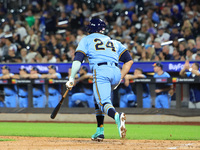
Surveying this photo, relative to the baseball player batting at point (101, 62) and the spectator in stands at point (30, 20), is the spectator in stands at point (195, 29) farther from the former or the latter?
the baseball player batting at point (101, 62)

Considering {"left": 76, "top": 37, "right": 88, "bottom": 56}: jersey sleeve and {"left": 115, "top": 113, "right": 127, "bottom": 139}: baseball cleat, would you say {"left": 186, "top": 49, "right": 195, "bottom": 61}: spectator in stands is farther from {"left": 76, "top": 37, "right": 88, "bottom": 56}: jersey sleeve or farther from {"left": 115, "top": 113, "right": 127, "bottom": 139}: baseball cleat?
{"left": 115, "top": 113, "right": 127, "bottom": 139}: baseball cleat

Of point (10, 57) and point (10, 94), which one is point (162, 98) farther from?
point (10, 57)

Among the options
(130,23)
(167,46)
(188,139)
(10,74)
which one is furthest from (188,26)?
(188,139)

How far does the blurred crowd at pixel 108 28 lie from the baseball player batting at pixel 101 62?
20.1 feet

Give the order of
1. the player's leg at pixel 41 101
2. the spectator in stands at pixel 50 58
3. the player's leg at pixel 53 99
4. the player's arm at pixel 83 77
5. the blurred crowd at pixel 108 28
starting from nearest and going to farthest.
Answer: the player's arm at pixel 83 77 → the player's leg at pixel 53 99 → the player's leg at pixel 41 101 → the blurred crowd at pixel 108 28 → the spectator in stands at pixel 50 58

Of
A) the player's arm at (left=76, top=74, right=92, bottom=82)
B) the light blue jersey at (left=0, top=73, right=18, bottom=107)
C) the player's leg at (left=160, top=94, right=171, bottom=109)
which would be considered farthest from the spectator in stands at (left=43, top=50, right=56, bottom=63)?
the player's leg at (left=160, top=94, right=171, bottom=109)

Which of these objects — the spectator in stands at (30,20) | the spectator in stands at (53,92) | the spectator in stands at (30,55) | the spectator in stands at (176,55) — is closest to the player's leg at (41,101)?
the spectator in stands at (53,92)

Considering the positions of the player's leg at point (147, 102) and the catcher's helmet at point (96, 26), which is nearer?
the catcher's helmet at point (96, 26)

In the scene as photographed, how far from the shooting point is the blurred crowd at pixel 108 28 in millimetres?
14109

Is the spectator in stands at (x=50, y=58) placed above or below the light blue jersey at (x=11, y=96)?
above

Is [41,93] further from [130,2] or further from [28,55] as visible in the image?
[130,2]

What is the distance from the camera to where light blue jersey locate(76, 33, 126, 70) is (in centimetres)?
676

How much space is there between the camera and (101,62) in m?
6.71

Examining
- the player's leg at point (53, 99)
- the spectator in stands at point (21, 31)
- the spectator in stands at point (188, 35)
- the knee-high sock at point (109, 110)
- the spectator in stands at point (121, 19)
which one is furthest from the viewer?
the spectator in stands at point (21, 31)
